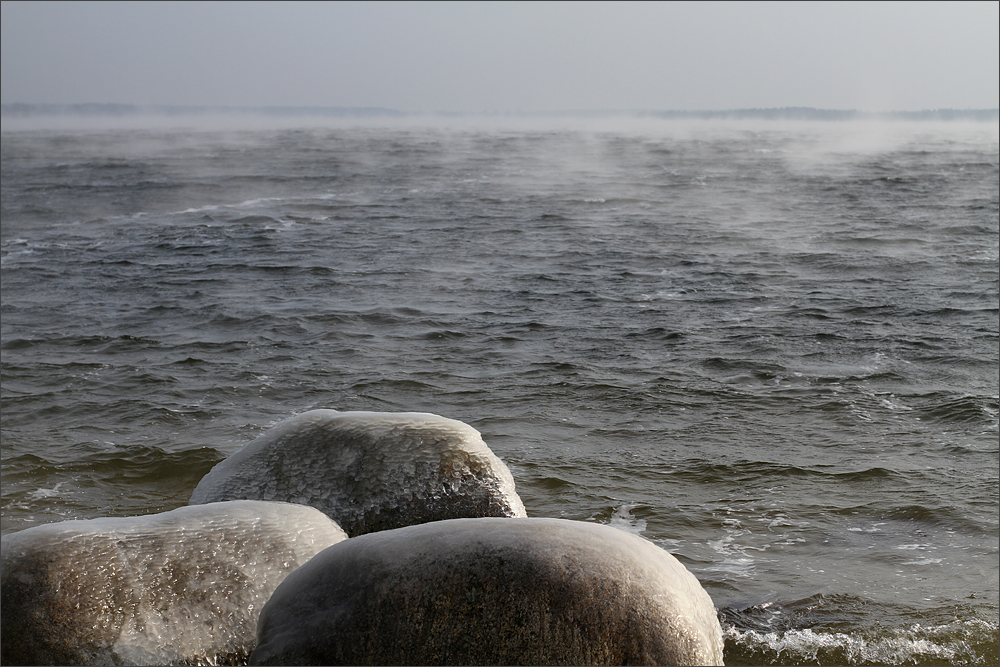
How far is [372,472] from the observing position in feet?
15.1

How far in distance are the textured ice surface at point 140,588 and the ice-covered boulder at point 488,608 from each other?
0.47 metres

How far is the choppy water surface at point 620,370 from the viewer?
18.9ft

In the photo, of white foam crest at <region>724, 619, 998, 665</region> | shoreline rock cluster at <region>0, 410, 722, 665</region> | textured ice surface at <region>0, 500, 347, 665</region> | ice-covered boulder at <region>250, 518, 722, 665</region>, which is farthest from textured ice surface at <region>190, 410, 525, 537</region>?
white foam crest at <region>724, 619, 998, 665</region>

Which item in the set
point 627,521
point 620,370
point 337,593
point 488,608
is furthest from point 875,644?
point 620,370

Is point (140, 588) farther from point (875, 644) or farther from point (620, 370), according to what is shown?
point (620, 370)

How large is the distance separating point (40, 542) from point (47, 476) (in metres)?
3.85

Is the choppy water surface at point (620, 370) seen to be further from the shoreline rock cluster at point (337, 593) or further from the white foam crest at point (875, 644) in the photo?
the shoreline rock cluster at point (337, 593)

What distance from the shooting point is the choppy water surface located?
18.9 feet

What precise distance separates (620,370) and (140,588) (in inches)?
260

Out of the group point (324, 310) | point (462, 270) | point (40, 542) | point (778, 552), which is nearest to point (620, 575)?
point (40, 542)

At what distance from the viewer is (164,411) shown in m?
8.41

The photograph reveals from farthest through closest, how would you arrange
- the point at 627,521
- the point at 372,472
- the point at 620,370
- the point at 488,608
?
the point at 620,370, the point at 627,521, the point at 372,472, the point at 488,608

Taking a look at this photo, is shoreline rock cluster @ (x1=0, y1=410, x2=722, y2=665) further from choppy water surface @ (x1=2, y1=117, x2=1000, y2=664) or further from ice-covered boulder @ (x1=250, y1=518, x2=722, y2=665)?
choppy water surface @ (x1=2, y1=117, x2=1000, y2=664)

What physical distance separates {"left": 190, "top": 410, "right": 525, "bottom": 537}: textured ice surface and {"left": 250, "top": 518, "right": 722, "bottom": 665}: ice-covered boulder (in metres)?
1.33
